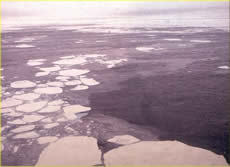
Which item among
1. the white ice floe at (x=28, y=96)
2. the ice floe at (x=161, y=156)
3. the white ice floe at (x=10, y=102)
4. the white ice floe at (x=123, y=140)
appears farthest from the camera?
the white ice floe at (x=28, y=96)

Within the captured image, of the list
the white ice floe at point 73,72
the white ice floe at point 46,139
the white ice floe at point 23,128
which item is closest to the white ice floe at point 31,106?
the white ice floe at point 23,128

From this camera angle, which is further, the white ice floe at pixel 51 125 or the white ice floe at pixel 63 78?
the white ice floe at pixel 63 78

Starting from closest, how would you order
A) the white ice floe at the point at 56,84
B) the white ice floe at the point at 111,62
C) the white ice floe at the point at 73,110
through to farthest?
the white ice floe at the point at 73,110 → the white ice floe at the point at 56,84 → the white ice floe at the point at 111,62

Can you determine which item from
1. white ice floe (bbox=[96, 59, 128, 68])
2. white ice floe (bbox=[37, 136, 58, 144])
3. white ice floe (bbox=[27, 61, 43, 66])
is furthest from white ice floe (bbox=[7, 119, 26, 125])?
white ice floe (bbox=[27, 61, 43, 66])

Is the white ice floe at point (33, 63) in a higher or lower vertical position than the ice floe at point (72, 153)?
higher

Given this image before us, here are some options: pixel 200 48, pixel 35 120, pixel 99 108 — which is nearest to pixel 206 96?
pixel 99 108

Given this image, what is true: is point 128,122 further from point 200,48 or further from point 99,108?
point 200,48

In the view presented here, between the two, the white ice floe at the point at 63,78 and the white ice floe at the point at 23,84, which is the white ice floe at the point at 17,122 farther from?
the white ice floe at the point at 63,78

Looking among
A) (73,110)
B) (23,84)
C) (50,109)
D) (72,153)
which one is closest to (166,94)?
(73,110)
